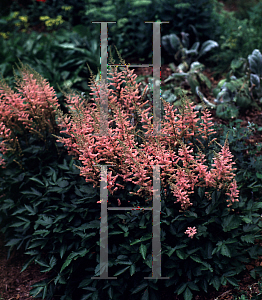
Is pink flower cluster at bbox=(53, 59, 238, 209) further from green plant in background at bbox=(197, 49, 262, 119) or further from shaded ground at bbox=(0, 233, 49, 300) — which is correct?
green plant in background at bbox=(197, 49, 262, 119)

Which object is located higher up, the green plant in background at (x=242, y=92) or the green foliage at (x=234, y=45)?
the green foliage at (x=234, y=45)

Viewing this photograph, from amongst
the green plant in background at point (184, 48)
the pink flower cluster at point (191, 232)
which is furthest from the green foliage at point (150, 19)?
the pink flower cluster at point (191, 232)

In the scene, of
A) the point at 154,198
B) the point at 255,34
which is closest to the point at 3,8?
the point at 255,34

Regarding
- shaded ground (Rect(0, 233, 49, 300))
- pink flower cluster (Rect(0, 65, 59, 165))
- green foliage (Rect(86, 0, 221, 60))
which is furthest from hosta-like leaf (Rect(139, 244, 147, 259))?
green foliage (Rect(86, 0, 221, 60))

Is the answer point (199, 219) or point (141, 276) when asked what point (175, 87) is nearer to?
point (199, 219)

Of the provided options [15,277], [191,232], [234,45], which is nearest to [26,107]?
[15,277]

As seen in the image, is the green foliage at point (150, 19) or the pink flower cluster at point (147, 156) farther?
the green foliage at point (150, 19)

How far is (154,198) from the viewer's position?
2494 millimetres

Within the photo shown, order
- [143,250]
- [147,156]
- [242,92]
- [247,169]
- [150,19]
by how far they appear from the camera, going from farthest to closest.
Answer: [150,19]
[242,92]
[247,169]
[147,156]
[143,250]

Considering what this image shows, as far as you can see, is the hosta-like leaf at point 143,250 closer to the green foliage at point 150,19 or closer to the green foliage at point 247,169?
the green foliage at point 247,169

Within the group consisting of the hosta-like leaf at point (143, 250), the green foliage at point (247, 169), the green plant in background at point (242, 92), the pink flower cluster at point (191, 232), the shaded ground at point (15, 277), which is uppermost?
the green plant in background at point (242, 92)

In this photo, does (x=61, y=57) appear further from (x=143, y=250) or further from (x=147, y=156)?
(x=143, y=250)

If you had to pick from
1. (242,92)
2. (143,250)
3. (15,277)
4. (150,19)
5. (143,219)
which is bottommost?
(15,277)

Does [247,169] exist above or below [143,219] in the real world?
above
